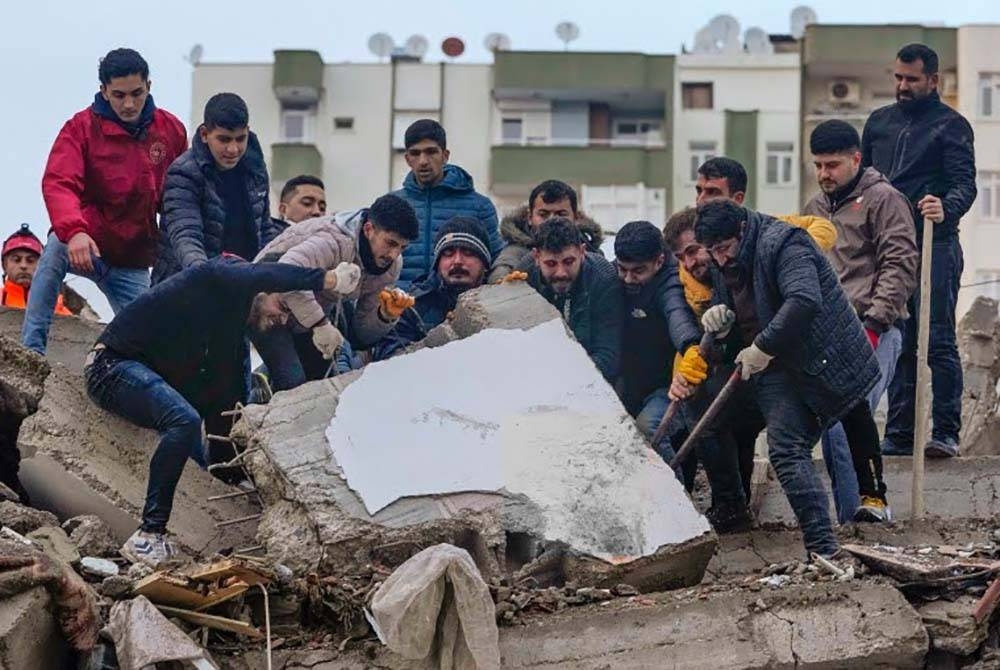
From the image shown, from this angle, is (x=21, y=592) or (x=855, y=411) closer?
(x=21, y=592)

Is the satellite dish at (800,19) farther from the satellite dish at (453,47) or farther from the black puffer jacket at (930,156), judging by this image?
the black puffer jacket at (930,156)

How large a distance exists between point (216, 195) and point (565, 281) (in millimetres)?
1871

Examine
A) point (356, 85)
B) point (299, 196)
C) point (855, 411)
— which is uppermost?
point (356, 85)

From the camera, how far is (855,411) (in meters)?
9.41

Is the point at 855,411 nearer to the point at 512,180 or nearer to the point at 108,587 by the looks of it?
the point at 108,587

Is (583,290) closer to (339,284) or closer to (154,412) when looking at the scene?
(339,284)

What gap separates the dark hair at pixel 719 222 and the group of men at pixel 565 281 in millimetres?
10

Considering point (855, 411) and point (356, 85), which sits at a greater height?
point (356, 85)

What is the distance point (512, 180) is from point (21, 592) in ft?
91.6

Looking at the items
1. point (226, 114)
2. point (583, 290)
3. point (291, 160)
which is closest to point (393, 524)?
point (583, 290)

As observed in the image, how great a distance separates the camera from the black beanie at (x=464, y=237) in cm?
1045

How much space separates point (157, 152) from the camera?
33.6ft

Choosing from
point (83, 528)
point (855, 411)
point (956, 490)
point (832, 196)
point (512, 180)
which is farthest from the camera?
point (512, 180)

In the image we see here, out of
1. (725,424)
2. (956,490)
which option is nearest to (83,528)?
(725,424)
